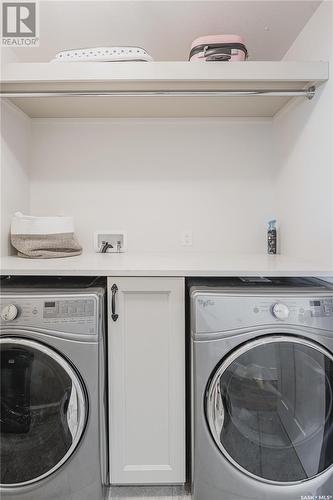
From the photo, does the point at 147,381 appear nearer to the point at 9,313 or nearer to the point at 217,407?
the point at 217,407

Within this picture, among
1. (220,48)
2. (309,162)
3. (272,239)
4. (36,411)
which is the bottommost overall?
(36,411)

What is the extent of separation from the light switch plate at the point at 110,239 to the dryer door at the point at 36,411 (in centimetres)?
96

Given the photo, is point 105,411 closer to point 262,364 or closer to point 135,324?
point 135,324

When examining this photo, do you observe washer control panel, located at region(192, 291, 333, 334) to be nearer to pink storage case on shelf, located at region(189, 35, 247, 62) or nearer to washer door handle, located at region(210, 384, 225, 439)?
washer door handle, located at region(210, 384, 225, 439)

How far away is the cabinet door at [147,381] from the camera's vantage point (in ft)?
4.35

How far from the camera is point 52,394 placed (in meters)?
1.25

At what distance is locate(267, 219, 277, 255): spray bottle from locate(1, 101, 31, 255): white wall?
1.66 m

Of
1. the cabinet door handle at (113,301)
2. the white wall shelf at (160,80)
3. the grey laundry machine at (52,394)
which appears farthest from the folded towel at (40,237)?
the white wall shelf at (160,80)

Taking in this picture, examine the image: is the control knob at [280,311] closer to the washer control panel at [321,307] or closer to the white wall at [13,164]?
the washer control panel at [321,307]

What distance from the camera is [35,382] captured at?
125cm

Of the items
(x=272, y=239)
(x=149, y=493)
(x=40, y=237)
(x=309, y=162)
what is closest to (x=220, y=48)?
(x=309, y=162)

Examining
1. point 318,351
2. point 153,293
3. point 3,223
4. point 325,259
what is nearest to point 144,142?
point 3,223

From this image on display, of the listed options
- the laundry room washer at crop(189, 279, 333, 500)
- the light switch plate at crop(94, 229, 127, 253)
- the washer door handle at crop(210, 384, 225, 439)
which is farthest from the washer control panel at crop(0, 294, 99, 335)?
the light switch plate at crop(94, 229, 127, 253)

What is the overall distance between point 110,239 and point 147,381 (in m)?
1.05
